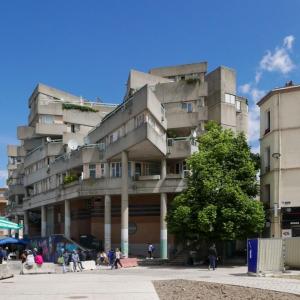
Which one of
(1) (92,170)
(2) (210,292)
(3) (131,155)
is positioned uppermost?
Result: (3) (131,155)

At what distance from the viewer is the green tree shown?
38.8 m

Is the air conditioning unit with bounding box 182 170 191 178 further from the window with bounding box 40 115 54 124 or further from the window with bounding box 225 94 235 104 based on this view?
the window with bounding box 40 115 54 124

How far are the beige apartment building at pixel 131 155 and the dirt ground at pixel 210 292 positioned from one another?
84.4ft

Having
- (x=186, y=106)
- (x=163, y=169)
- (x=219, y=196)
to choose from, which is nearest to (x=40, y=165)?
(x=186, y=106)

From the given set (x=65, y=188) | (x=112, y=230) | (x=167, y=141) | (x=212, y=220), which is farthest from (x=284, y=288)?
(x=65, y=188)

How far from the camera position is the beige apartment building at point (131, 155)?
51125 millimetres

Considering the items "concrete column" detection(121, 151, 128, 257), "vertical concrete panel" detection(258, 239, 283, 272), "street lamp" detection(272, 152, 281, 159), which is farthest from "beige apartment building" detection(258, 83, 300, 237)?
"concrete column" detection(121, 151, 128, 257)

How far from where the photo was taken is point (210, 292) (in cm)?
1947

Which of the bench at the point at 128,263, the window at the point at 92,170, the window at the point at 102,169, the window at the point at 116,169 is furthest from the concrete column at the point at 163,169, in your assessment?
the bench at the point at 128,263

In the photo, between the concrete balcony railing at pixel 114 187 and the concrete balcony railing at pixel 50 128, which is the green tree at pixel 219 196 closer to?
the concrete balcony railing at pixel 114 187

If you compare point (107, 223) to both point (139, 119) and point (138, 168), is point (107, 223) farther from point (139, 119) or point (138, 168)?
point (139, 119)

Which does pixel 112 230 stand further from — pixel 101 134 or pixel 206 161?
pixel 206 161

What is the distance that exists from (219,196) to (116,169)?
1626 cm

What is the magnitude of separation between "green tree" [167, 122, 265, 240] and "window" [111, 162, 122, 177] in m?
12.3
